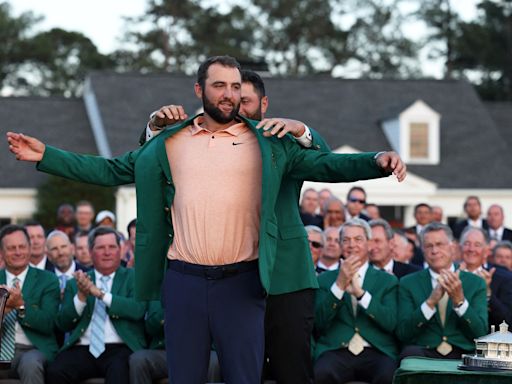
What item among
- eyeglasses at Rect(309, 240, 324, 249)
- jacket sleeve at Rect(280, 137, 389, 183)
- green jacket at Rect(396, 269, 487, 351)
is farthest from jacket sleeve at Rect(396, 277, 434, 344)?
jacket sleeve at Rect(280, 137, 389, 183)

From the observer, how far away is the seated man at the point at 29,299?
8039 millimetres

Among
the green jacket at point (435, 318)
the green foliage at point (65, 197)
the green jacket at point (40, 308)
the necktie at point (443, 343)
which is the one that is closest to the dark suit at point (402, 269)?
the green jacket at point (435, 318)

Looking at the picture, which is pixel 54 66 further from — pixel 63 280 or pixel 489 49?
pixel 63 280

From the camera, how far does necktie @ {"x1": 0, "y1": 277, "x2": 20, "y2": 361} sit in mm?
7203

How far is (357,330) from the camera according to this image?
7.95m

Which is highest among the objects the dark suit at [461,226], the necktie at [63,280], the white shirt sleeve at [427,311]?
the dark suit at [461,226]

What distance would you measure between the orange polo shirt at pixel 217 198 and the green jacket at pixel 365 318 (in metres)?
2.86

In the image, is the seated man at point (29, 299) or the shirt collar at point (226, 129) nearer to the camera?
the shirt collar at point (226, 129)

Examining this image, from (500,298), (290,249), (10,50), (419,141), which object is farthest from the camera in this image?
(10,50)

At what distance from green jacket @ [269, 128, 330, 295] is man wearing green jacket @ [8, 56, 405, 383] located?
0.35 metres

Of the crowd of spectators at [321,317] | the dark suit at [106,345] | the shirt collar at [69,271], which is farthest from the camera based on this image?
the shirt collar at [69,271]

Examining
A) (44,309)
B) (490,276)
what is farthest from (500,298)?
(44,309)

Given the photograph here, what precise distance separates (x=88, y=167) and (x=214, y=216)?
61 centimetres

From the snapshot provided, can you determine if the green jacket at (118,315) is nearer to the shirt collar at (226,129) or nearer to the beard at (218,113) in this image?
the shirt collar at (226,129)
